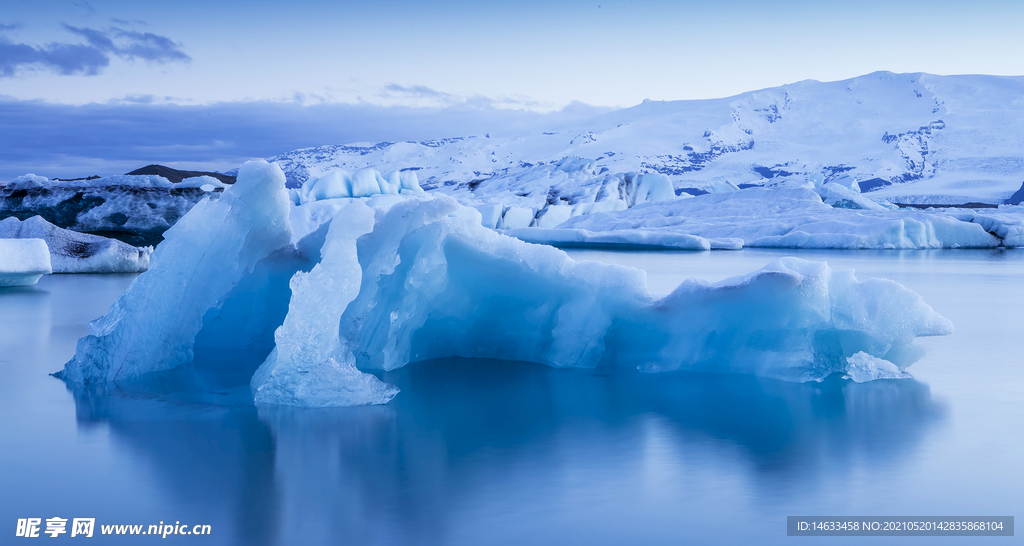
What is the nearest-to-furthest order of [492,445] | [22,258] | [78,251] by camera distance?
[492,445] < [22,258] < [78,251]

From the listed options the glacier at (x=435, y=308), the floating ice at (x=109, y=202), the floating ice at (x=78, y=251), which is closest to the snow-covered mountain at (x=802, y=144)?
the floating ice at (x=109, y=202)

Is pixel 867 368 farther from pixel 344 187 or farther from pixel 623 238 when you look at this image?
pixel 344 187

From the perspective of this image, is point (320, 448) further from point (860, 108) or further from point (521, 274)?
point (860, 108)

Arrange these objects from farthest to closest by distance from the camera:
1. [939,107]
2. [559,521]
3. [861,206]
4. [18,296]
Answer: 1. [939,107]
2. [861,206]
3. [18,296]
4. [559,521]

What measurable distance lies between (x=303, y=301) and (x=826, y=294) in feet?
8.85

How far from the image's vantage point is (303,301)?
3953 millimetres

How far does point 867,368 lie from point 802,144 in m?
89.4

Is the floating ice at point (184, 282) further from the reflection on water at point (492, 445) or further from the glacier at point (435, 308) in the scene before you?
the reflection on water at point (492, 445)

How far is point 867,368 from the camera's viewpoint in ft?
15.0

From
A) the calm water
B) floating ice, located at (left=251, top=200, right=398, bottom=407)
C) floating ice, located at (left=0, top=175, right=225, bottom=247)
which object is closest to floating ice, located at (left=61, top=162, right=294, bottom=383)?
the calm water

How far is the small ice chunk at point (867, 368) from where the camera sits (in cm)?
456

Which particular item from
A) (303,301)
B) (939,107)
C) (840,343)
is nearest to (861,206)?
(840,343)

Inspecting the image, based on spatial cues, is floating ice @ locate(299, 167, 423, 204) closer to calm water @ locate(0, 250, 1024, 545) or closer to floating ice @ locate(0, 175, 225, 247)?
floating ice @ locate(0, 175, 225, 247)

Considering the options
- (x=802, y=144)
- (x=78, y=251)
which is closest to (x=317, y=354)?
(x=78, y=251)
